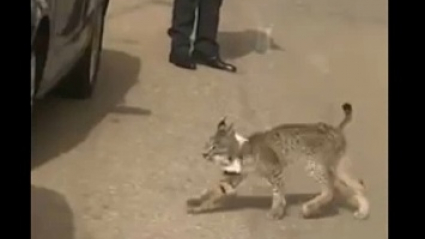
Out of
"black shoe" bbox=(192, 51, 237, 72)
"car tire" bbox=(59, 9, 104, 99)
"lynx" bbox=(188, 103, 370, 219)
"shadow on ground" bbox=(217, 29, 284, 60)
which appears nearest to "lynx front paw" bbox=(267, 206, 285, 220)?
"lynx" bbox=(188, 103, 370, 219)

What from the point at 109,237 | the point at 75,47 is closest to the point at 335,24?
the point at 75,47

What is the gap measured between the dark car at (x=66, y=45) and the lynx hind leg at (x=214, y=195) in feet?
1.53

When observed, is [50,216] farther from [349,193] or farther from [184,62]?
[184,62]

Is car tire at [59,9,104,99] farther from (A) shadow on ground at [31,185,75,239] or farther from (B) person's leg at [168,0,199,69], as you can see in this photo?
(A) shadow on ground at [31,185,75,239]

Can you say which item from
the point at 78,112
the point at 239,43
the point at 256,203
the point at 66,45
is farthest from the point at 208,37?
the point at 256,203

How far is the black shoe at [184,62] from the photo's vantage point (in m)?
3.71

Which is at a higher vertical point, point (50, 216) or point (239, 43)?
point (50, 216)

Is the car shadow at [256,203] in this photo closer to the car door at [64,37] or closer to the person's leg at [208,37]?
the car door at [64,37]

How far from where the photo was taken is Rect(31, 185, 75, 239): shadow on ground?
8.13 feet

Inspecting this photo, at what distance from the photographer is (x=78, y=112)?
3.28 metres

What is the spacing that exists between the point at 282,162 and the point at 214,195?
7.2 inches

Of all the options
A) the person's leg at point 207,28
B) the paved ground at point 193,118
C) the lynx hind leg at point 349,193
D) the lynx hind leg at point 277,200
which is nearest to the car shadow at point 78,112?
the paved ground at point 193,118

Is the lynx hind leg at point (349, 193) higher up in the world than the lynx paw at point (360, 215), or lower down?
higher up
